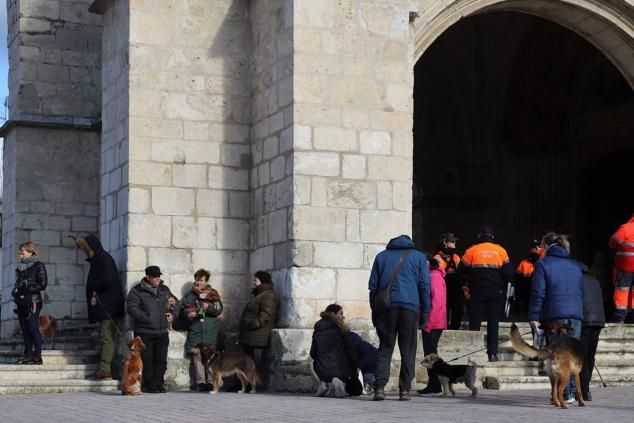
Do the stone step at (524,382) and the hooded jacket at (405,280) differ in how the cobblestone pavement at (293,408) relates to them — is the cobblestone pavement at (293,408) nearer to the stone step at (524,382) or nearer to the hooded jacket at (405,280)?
the stone step at (524,382)

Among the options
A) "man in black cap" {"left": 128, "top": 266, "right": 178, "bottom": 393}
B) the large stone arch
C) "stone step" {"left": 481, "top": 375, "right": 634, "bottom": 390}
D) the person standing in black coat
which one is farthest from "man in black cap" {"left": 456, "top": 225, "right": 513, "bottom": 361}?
"man in black cap" {"left": 128, "top": 266, "right": 178, "bottom": 393}

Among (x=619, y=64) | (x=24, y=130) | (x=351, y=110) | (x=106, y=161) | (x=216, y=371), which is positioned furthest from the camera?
(x=24, y=130)

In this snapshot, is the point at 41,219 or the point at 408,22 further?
the point at 41,219

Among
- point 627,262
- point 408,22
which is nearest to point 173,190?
point 408,22

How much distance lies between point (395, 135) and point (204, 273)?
2.45 metres

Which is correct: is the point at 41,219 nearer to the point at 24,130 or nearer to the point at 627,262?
the point at 24,130

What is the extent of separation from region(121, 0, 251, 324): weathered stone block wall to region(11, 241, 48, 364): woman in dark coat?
1.02 metres

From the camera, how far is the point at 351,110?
1352cm

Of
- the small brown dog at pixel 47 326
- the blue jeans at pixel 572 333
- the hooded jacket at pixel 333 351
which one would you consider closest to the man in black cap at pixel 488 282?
the hooded jacket at pixel 333 351

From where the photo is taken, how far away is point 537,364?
1391 centimetres

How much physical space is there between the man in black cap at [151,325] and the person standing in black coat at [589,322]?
162 inches

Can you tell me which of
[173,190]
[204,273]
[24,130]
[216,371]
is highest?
[24,130]

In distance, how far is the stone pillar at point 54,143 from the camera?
17594 millimetres

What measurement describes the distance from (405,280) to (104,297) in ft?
12.1
